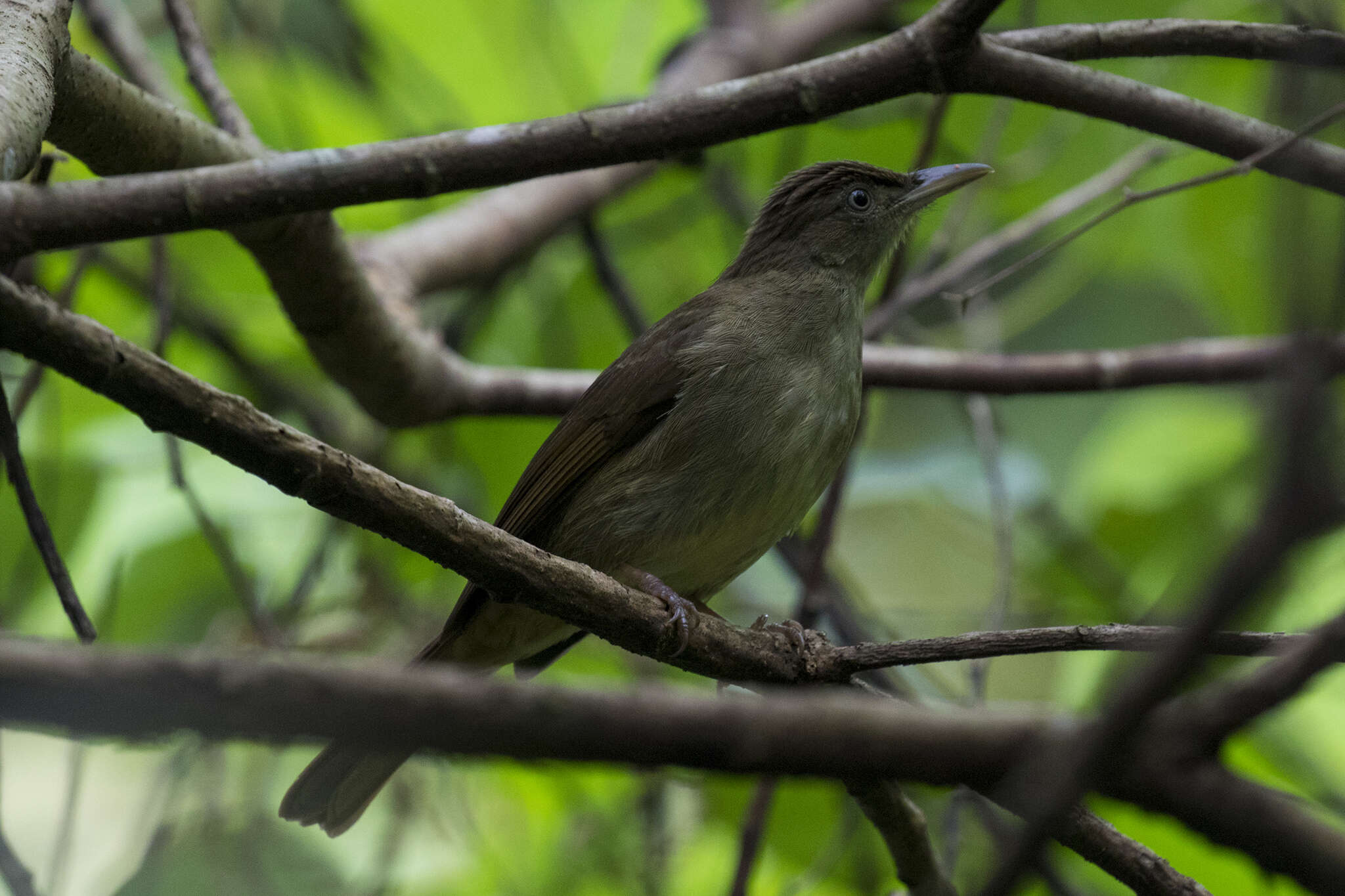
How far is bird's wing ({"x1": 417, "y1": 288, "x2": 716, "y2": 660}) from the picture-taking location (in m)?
3.78

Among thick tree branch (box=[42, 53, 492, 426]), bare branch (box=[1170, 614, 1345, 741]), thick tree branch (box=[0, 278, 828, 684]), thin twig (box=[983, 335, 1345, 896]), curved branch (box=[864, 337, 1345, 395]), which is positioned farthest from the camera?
curved branch (box=[864, 337, 1345, 395])

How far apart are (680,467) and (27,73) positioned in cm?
205

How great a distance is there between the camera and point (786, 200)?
4.65 m

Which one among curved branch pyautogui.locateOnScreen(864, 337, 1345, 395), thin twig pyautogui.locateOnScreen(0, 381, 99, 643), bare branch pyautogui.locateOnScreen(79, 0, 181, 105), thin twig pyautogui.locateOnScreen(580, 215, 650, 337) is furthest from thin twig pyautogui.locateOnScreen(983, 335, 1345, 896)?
thin twig pyautogui.locateOnScreen(580, 215, 650, 337)

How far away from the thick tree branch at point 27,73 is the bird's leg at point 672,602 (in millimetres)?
1585

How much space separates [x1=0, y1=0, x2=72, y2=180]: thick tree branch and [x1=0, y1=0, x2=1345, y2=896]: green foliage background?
203 centimetres

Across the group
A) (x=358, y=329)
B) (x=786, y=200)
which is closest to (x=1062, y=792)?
(x=358, y=329)

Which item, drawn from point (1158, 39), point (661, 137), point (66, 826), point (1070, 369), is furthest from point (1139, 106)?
point (66, 826)

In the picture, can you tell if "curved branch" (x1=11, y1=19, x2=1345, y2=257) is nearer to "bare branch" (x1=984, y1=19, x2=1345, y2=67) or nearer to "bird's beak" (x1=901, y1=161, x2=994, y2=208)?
"bare branch" (x1=984, y1=19, x2=1345, y2=67)

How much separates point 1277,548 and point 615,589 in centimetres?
176

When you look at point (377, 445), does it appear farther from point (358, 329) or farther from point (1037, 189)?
point (1037, 189)

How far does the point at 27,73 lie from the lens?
2.16m

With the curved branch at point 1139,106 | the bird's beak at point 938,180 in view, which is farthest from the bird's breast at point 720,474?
the curved branch at point 1139,106

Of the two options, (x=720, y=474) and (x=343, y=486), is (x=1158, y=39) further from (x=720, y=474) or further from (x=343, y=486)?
(x=343, y=486)
